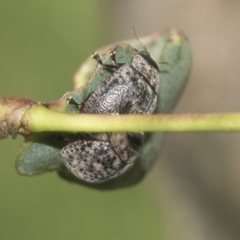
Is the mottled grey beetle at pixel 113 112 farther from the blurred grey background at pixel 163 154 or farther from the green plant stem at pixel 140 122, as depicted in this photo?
the blurred grey background at pixel 163 154

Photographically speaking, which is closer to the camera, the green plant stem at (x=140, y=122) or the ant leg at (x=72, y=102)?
the green plant stem at (x=140, y=122)

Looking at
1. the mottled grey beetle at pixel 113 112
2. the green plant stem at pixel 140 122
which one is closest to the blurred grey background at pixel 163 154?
the mottled grey beetle at pixel 113 112

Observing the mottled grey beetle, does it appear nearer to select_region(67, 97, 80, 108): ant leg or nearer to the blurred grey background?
select_region(67, 97, 80, 108): ant leg

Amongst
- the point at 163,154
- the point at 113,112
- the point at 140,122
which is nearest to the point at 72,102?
the point at 113,112

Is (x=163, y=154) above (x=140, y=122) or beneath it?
beneath

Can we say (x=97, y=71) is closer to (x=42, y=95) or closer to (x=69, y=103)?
(x=69, y=103)

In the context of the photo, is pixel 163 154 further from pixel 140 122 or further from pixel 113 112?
pixel 140 122
